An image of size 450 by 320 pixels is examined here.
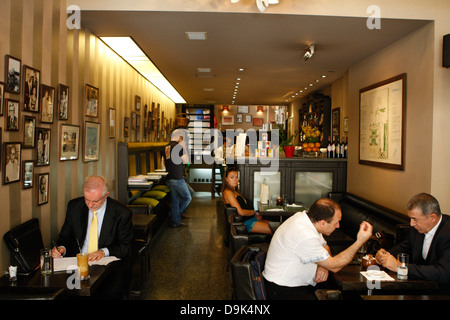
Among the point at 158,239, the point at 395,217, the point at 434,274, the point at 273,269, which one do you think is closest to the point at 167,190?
the point at 158,239

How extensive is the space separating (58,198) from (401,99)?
4.18 m

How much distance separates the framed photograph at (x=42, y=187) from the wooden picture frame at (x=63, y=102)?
663 millimetres

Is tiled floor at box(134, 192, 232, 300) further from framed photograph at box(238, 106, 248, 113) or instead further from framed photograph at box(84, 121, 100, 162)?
framed photograph at box(238, 106, 248, 113)

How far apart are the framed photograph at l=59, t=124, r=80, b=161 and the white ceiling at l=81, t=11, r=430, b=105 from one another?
4.08ft

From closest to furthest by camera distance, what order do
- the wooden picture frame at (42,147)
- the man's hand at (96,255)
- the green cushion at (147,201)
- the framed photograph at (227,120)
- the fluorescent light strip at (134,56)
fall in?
the man's hand at (96,255)
the wooden picture frame at (42,147)
the fluorescent light strip at (134,56)
the green cushion at (147,201)
the framed photograph at (227,120)

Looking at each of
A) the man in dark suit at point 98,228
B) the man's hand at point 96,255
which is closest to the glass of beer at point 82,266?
the man's hand at point 96,255

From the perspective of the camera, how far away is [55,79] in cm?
367

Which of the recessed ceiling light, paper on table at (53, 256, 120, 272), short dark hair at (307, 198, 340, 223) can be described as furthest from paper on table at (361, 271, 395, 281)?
the recessed ceiling light

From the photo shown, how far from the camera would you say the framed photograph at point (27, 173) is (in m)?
3.06

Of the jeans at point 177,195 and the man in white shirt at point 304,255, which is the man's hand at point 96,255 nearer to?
the man in white shirt at point 304,255

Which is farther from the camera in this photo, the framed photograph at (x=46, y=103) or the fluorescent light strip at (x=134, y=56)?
the fluorescent light strip at (x=134, y=56)

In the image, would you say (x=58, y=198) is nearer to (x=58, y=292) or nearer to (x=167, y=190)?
(x=58, y=292)

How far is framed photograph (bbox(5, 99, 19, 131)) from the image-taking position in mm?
2812

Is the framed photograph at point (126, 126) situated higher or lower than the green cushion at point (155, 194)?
higher
